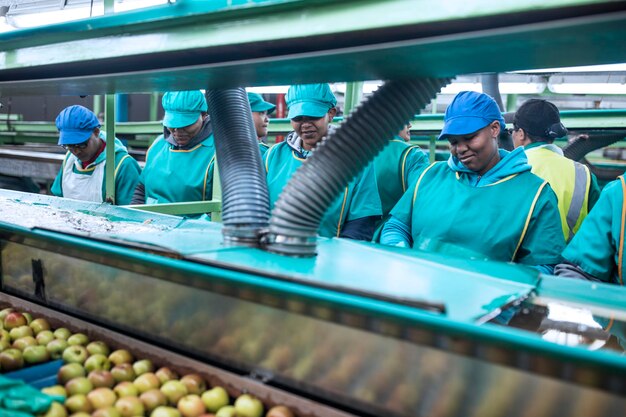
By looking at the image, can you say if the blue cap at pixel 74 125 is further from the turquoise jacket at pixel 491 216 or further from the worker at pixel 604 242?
the worker at pixel 604 242

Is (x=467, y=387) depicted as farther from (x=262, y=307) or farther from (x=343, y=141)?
(x=343, y=141)

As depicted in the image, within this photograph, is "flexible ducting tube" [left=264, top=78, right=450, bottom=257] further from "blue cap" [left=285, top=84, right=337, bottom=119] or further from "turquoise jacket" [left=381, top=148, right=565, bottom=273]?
"blue cap" [left=285, top=84, right=337, bottom=119]

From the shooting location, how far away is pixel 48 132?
853 centimetres

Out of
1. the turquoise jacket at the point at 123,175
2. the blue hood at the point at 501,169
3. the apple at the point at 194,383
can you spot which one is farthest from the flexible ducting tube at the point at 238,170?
the turquoise jacket at the point at 123,175

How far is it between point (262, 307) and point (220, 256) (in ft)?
0.57

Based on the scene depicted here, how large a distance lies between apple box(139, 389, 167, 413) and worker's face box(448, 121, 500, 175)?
5.22 feet

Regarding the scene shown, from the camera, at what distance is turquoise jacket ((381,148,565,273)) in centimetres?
224

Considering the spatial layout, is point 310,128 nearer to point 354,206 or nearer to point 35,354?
point 354,206

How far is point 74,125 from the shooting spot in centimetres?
357

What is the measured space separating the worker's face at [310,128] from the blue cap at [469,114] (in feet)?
2.29

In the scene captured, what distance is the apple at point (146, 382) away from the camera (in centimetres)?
153

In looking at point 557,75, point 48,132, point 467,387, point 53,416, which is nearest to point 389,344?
point 467,387

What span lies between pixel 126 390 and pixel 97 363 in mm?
182

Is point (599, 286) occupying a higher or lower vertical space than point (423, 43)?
lower
